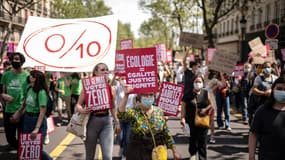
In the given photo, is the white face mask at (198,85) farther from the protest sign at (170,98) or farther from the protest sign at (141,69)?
the protest sign at (141,69)

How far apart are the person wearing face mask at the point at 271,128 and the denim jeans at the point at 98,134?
1913 millimetres

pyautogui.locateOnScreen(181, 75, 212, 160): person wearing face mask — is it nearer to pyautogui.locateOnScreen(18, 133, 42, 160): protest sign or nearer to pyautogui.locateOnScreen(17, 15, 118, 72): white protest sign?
pyautogui.locateOnScreen(17, 15, 118, 72): white protest sign

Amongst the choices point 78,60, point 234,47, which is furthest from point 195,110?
point 234,47

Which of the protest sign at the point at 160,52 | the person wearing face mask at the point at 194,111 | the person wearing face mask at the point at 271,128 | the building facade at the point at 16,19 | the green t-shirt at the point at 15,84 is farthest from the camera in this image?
the building facade at the point at 16,19

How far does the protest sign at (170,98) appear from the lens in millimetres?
6273

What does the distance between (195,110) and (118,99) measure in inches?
65.3

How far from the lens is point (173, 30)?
50.9 metres

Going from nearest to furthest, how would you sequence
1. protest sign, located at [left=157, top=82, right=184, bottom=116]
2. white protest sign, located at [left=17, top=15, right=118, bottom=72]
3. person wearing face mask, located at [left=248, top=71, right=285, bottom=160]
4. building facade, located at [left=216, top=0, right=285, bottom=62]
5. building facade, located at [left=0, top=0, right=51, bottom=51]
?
person wearing face mask, located at [left=248, top=71, right=285, bottom=160], protest sign, located at [left=157, top=82, right=184, bottom=116], white protest sign, located at [left=17, top=15, right=118, bottom=72], building facade, located at [left=216, top=0, right=285, bottom=62], building facade, located at [left=0, top=0, right=51, bottom=51]

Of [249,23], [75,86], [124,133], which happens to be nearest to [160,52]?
[75,86]

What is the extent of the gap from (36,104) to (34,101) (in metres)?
0.05

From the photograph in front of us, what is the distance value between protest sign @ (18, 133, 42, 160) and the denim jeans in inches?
24.7

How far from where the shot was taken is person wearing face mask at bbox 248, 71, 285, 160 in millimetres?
3668

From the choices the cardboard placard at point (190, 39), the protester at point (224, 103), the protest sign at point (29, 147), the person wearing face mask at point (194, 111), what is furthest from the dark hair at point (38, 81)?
the cardboard placard at point (190, 39)

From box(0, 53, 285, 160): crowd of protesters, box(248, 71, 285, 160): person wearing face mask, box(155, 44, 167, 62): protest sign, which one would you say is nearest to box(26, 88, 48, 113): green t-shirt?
box(0, 53, 285, 160): crowd of protesters
